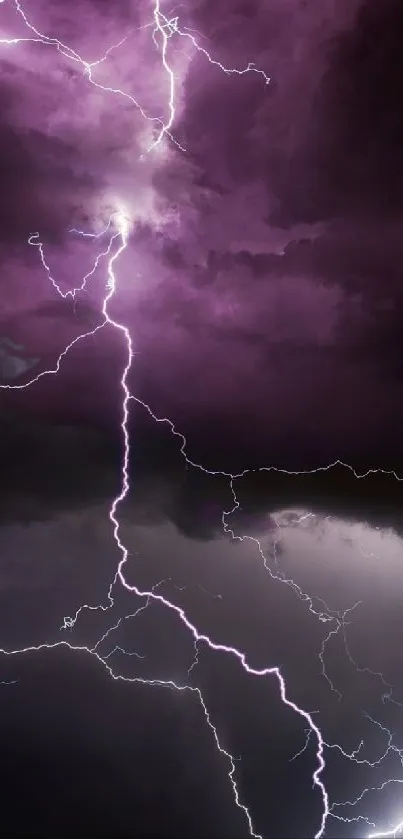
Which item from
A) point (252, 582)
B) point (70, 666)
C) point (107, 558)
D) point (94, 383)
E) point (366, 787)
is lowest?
point (366, 787)

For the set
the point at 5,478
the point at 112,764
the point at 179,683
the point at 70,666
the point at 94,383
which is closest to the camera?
the point at 94,383

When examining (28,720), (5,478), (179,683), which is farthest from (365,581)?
(28,720)

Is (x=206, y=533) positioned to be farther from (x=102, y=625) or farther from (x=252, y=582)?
(x=102, y=625)

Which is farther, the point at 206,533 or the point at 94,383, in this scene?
the point at 206,533

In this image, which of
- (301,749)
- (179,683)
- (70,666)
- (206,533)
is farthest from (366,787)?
(70,666)

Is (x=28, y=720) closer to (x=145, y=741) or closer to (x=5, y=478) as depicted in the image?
(x=145, y=741)

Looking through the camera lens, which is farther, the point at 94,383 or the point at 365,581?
the point at 365,581

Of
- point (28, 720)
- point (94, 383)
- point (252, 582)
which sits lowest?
point (28, 720)

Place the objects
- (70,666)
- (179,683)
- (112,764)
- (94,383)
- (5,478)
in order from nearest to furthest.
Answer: (94,383) → (5,478) → (179,683) → (70,666) → (112,764)

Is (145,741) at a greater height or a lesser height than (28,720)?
lesser
